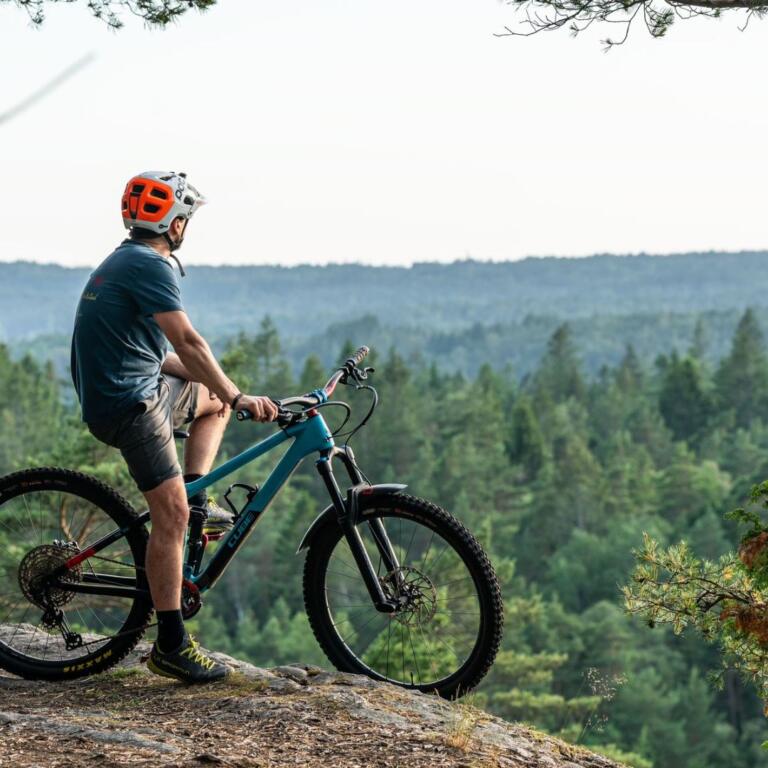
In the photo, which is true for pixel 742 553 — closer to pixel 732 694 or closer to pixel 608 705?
pixel 608 705

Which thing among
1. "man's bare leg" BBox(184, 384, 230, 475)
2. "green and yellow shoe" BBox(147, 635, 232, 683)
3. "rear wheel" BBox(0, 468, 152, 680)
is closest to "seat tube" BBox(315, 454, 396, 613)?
"man's bare leg" BBox(184, 384, 230, 475)

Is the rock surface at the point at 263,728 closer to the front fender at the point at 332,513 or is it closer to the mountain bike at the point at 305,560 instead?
the mountain bike at the point at 305,560

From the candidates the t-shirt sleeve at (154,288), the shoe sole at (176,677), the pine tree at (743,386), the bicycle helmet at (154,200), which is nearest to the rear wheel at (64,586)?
the shoe sole at (176,677)

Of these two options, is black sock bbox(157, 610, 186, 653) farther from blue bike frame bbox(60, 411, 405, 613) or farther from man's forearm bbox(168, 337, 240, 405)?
man's forearm bbox(168, 337, 240, 405)

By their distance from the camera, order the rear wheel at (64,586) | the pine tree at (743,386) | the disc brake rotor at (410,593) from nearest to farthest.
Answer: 1. the disc brake rotor at (410,593)
2. the rear wheel at (64,586)
3. the pine tree at (743,386)

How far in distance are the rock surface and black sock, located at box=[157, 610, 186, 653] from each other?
0.22 metres

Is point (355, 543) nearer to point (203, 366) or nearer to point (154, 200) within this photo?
point (203, 366)

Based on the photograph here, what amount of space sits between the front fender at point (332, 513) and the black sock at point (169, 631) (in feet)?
1.99

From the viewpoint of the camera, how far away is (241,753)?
484 centimetres

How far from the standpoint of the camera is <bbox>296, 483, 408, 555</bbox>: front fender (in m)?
5.57

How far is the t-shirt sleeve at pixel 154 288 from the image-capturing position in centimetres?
521

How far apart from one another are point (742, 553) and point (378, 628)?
156 ft

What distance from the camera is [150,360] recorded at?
5410 millimetres

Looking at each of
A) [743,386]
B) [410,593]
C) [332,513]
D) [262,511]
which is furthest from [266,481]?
[743,386]
